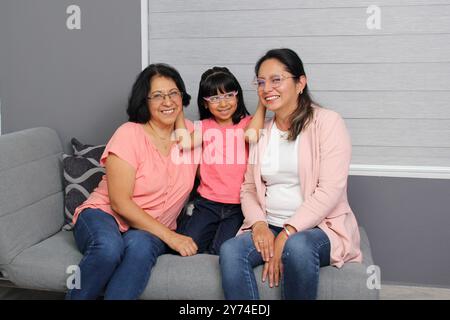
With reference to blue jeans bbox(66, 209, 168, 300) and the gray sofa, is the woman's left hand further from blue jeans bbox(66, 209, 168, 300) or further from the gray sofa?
blue jeans bbox(66, 209, 168, 300)

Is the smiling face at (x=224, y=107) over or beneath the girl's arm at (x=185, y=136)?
over

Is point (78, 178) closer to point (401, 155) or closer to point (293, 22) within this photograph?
point (293, 22)

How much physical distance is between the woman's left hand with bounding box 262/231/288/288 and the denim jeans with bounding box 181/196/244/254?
0.30 metres

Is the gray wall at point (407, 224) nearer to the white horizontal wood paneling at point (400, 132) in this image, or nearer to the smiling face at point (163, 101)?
the white horizontal wood paneling at point (400, 132)

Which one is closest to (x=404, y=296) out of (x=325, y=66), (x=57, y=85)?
(x=325, y=66)

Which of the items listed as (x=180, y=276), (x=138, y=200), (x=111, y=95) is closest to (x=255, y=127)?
(x=138, y=200)

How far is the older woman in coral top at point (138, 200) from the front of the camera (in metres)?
1.77

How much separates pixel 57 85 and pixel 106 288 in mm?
1243

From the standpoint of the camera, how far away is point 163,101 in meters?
2.02

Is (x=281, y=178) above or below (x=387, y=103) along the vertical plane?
below

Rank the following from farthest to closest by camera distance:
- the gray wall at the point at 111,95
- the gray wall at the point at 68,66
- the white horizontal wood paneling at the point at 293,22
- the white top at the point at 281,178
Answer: the gray wall at the point at 68,66 < the gray wall at the point at 111,95 < the white horizontal wood paneling at the point at 293,22 < the white top at the point at 281,178

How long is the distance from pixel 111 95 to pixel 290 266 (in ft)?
4.46

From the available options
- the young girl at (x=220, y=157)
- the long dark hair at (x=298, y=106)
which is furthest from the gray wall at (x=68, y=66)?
the long dark hair at (x=298, y=106)

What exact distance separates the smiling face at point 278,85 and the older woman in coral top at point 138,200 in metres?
0.36
